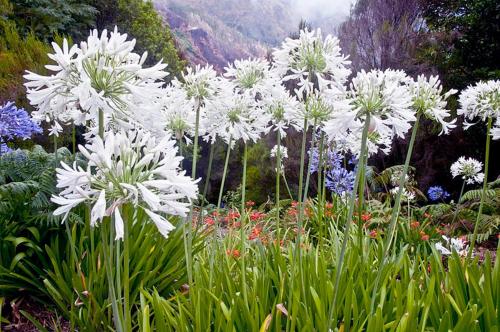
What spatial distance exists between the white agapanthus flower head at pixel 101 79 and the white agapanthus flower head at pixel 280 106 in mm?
1000

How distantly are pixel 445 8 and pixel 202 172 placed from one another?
7382mm

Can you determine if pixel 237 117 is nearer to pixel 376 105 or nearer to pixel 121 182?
pixel 376 105

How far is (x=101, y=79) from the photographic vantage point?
1.39m

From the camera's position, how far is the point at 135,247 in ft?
9.23

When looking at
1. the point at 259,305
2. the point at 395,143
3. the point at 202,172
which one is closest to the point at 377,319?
the point at 259,305

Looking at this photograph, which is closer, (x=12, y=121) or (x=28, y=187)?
(x=28, y=187)

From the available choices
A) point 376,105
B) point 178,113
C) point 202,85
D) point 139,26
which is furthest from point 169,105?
point 139,26

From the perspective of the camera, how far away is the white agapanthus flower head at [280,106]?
7.65ft

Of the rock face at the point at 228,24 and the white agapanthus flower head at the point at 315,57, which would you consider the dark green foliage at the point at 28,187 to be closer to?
the white agapanthus flower head at the point at 315,57

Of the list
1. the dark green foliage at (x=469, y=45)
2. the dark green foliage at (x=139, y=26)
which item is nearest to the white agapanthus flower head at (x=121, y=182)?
the dark green foliage at (x=469, y=45)

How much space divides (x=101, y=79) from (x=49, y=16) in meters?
10.8

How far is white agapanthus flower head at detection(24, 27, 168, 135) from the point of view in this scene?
4.42 feet

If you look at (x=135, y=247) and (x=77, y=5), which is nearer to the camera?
(x=135, y=247)

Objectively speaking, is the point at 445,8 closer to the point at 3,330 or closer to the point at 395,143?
the point at 395,143
